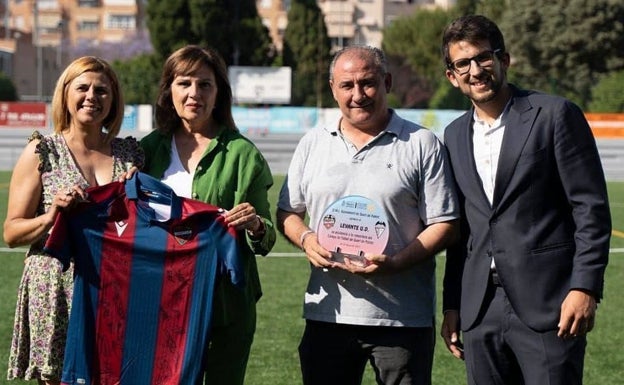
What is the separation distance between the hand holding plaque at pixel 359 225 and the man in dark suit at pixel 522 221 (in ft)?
1.09

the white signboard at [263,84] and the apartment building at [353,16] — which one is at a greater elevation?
the apartment building at [353,16]

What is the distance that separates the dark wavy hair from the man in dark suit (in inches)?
36.4

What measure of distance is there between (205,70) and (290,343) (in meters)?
3.59

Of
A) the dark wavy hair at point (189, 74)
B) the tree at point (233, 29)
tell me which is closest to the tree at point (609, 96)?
the tree at point (233, 29)

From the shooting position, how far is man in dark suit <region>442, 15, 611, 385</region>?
398 centimetres

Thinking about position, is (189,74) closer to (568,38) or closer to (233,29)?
(233,29)

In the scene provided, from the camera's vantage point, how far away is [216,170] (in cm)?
441

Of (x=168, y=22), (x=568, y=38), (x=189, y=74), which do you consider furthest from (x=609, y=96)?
(x=189, y=74)

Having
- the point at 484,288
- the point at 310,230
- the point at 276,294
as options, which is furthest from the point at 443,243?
the point at 276,294

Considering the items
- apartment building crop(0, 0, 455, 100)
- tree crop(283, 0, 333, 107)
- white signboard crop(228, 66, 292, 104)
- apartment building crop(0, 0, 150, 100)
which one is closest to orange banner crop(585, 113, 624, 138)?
white signboard crop(228, 66, 292, 104)

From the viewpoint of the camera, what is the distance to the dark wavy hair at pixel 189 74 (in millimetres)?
4426

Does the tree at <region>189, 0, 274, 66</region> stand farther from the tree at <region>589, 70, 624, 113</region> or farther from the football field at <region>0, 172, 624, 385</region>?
the football field at <region>0, 172, 624, 385</region>

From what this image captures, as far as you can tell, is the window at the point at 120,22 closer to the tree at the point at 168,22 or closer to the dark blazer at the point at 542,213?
the tree at the point at 168,22

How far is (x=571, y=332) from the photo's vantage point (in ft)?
13.2
